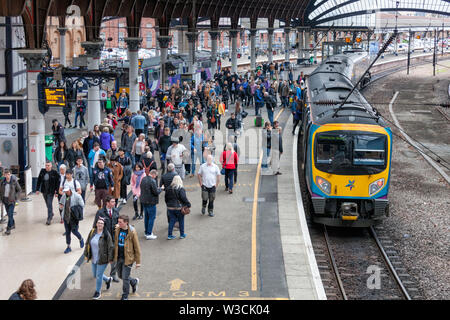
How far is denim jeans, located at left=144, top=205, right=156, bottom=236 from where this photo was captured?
13898 millimetres

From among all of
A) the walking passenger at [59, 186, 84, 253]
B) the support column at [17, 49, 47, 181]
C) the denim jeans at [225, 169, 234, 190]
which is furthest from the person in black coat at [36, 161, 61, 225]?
the denim jeans at [225, 169, 234, 190]

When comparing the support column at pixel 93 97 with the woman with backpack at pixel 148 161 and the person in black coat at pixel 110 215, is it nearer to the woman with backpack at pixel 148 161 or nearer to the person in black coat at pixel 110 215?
the woman with backpack at pixel 148 161

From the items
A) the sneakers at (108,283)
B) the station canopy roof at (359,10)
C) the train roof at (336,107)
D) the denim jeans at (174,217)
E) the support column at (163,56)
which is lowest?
the sneakers at (108,283)

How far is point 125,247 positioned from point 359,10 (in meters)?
78.9

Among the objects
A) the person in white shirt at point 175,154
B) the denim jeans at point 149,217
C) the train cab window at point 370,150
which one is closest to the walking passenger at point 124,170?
the person in white shirt at point 175,154

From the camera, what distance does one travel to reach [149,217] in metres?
14.0

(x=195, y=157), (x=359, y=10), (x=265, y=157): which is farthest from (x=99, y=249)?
(x=359, y=10)

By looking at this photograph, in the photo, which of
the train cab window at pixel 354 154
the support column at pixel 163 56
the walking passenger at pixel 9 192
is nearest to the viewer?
the walking passenger at pixel 9 192

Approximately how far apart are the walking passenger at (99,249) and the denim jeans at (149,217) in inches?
118

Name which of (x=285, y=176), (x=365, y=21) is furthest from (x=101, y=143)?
(x=365, y=21)

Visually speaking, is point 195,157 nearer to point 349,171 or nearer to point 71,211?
point 349,171

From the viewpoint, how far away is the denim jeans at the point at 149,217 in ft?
45.6

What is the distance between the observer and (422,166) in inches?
943

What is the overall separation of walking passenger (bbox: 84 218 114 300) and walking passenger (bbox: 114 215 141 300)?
14 centimetres
